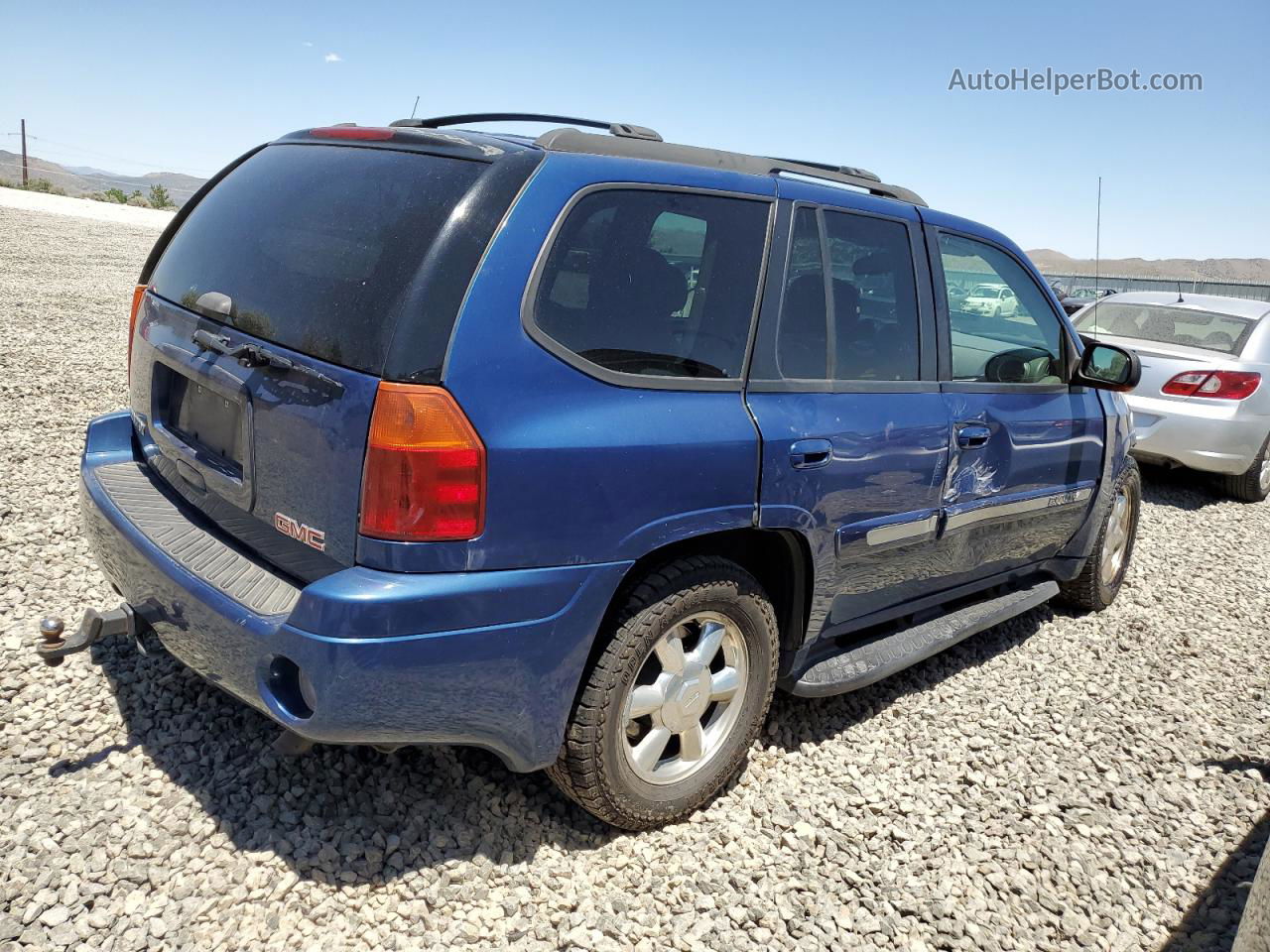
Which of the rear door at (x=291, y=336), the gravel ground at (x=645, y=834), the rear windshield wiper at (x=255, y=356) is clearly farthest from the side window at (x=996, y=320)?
the rear windshield wiper at (x=255, y=356)

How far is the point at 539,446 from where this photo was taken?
2.22 m

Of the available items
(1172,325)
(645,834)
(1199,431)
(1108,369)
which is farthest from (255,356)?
(1172,325)

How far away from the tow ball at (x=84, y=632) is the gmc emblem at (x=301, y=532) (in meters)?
0.69

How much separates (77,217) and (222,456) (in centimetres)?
2606

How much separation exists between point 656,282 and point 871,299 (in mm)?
996

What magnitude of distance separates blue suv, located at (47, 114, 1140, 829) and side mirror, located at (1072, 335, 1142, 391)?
3.20 ft

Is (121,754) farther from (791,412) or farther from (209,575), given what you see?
(791,412)

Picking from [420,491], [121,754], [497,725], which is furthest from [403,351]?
[121,754]

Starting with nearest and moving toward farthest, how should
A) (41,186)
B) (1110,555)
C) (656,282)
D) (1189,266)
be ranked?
(656,282) → (1110,555) → (41,186) → (1189,266)

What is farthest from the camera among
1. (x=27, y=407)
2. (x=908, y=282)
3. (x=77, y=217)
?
(x=77, y=217)

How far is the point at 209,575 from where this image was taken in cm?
243

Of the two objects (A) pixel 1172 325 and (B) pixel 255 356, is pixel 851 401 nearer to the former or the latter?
(B) pixel 255 356

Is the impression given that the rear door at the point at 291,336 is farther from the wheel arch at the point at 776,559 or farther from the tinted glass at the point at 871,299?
the tinted glass at the point at 871,299

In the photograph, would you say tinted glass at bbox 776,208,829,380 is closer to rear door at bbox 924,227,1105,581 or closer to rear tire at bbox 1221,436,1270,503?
rear door at bbox 924,227,1105,581
